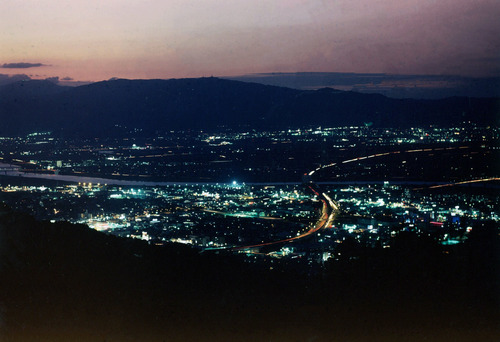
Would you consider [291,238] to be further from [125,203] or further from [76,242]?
[125,203]

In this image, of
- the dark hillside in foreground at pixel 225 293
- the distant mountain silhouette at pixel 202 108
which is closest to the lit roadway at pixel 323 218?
the dark hillside in foreground at pixel 225 293

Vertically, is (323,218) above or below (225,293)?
below

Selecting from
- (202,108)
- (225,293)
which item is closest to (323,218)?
(225,293)

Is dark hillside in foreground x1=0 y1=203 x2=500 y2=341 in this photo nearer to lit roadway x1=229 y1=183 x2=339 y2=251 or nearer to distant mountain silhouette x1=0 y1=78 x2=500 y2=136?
lit roadway x1=229 y1=183 x2=339 y2=251

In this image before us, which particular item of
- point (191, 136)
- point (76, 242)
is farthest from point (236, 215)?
point (191, 136)

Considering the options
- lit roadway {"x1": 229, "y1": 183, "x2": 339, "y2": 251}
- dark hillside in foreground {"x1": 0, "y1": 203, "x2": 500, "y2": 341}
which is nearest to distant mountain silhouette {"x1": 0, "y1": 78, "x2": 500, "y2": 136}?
lit roadway {"x1": 229, "y1": 183, "x2": 339, "y2": 251}

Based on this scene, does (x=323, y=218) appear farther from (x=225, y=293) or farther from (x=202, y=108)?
(x=202, y=108)
